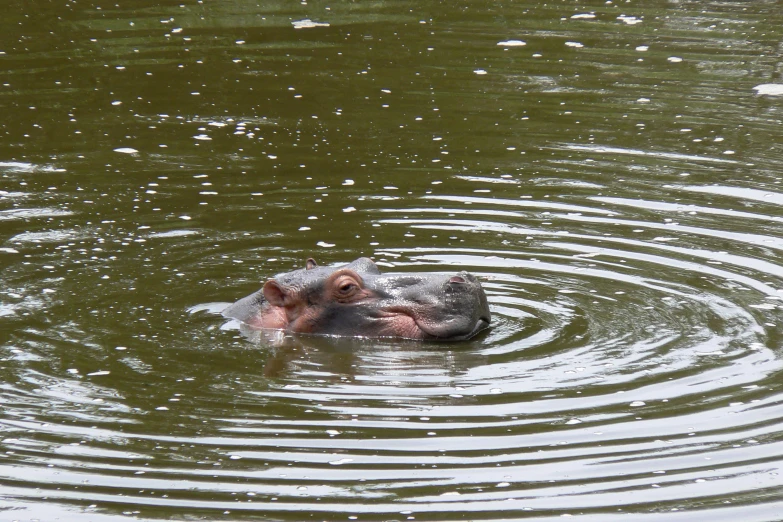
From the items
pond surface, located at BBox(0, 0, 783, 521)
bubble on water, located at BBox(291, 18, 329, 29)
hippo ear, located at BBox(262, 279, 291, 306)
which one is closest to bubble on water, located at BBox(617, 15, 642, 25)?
pond surface, located at BBox(0, 0, 783, 521)

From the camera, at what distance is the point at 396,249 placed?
11922 mm

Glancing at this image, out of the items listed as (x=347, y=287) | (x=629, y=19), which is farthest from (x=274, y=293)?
(x=629, y=19)

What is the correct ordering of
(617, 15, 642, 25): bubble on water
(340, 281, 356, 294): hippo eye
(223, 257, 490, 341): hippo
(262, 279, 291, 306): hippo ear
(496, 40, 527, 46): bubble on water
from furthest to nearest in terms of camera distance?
(617, 15, 642, 25): bubble on water < (496, 40, 527, 46): bubble on water < (262, 279, 291, 306): hippo ear < (340, 281, 356, 294): hippo eye < (223, 257, 490, 341): hippo

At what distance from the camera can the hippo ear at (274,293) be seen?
401 inches

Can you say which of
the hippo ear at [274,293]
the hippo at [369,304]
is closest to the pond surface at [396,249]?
the hippo at [369,304]

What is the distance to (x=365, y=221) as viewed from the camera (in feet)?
42.1

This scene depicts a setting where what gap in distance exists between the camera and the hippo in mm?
9680

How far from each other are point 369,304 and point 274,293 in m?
0.79

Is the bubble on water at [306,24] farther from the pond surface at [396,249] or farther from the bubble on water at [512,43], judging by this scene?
the bubble on water at [512,43]

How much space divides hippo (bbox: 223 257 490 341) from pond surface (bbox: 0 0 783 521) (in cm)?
18

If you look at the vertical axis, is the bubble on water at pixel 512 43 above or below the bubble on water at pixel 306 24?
below

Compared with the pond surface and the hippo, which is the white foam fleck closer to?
the pond surface

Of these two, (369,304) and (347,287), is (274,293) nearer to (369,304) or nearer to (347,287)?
(347,287)

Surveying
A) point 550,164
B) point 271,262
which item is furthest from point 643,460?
point 550,164
